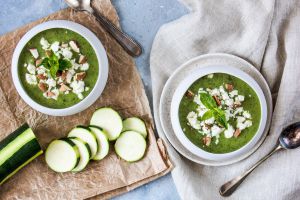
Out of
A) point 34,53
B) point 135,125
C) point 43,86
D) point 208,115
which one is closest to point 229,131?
point 208,115

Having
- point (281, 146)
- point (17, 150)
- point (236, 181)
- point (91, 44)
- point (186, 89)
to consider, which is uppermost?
point (91, 44)

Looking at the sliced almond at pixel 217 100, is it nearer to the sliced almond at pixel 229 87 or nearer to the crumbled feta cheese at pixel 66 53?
the sliced almond at pixel 229 87

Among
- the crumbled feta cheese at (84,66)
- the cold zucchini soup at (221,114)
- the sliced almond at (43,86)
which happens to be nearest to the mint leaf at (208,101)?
the cold zucchini soup at (221,114)

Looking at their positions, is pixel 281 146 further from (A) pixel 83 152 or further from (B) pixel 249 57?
(A) pixel 83 152

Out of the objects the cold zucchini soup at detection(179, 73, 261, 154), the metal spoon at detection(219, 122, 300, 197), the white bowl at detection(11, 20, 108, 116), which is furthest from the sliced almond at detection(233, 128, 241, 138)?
the white bowl at detection(11, 20, 108, 116)

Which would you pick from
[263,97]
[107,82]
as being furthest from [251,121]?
[107,82]

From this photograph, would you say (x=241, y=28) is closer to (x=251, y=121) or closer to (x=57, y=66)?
(x=251, y=121)
